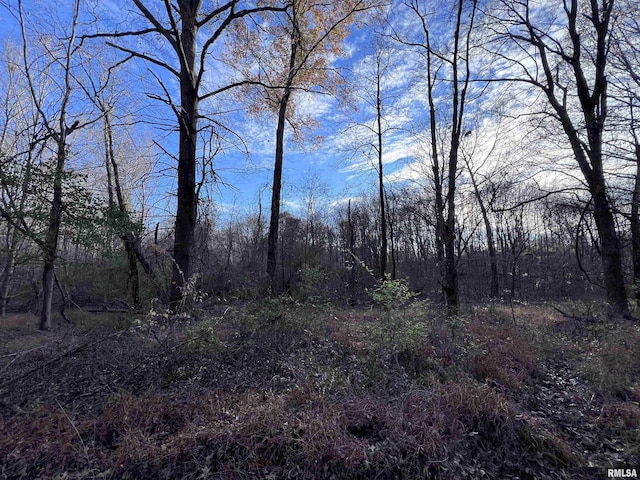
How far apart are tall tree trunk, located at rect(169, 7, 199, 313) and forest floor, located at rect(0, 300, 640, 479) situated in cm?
144

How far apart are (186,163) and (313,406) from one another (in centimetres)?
536

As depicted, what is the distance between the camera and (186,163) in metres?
6.40

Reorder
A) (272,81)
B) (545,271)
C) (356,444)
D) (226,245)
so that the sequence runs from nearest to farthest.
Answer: (356,444) < (272,81) < (545,271) < (226,245)

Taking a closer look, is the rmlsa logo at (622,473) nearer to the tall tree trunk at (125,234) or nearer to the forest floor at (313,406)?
the forest floor at (313,406)

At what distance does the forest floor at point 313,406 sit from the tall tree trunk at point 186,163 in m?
1.44

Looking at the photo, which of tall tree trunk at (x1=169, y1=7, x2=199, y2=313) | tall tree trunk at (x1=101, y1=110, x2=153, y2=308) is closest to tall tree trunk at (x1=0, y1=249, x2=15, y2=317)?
tall tree trunk at (x1=101, y1=110, x2=153, y2=308)

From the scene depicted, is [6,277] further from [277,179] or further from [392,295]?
[392,295]

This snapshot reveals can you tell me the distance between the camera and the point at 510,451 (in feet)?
9.45

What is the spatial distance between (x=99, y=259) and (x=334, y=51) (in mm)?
11523

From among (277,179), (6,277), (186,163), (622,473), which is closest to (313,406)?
(622,473)

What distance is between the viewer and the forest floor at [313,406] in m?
2.67

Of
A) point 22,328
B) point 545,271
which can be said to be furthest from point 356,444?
point 545,271

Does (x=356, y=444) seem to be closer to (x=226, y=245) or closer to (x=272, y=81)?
(x=272, y=81)

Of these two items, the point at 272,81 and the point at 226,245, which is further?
the point at 226,245
